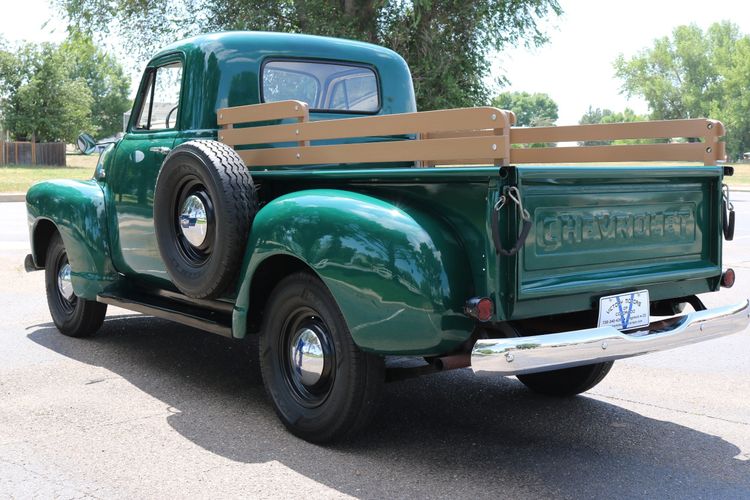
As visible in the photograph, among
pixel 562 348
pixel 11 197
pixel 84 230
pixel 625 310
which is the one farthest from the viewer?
pixel 11 197

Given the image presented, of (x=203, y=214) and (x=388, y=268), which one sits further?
(x=203, y=214)

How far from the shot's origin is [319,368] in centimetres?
407

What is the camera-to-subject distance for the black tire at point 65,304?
6.28 m

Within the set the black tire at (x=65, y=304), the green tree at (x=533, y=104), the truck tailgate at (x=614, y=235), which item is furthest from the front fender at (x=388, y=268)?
the green tree at (x=533, y=104)

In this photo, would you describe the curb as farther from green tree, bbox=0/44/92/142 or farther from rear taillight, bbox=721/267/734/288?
green tree, bbox=0/44/92/142

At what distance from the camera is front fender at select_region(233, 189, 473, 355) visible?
3.51 m

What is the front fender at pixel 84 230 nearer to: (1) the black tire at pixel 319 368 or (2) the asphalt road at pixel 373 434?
(2) the asphalt road at pixel 373 434

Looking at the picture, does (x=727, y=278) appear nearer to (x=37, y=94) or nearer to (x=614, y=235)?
(x=614, y=235)

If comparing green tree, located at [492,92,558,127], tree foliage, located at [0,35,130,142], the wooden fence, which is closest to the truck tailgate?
the wooden fence

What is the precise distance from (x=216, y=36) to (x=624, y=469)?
348cm

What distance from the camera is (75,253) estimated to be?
600 centimetres

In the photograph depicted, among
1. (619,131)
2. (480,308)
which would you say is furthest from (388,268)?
(619,131)

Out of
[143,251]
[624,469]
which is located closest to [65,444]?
[143,251]

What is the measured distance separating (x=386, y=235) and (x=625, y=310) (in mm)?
1179
